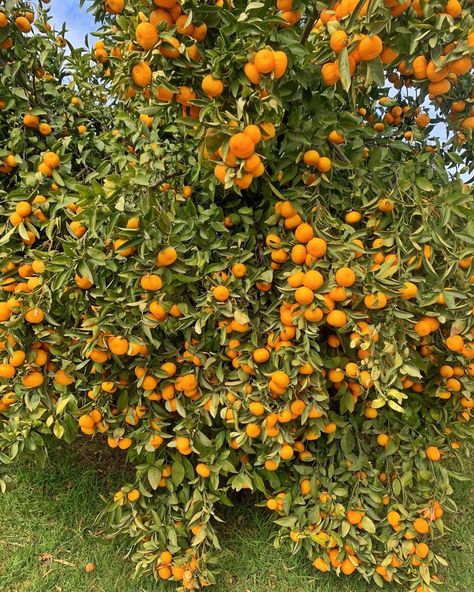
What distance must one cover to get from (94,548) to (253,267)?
1884 mm

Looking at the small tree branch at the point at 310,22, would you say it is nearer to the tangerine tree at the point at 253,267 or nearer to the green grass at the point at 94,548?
the tangerine tree at the point at 253,267

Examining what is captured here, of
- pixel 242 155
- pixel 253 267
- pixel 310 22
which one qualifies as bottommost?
pixel 253 267

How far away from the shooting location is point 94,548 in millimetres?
2660

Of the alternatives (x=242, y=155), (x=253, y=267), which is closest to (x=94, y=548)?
(x=253, y=267)

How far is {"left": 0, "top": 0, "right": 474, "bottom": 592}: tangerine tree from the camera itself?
1.49 m

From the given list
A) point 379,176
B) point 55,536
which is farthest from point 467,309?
point 55,536

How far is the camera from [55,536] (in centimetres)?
270

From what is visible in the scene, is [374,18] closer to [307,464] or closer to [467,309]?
[467,309]

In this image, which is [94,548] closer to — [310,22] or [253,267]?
[253,267]

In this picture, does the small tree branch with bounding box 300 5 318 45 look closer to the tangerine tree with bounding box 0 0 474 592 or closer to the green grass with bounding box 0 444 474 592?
the tangerine tree with bounding box 0 0 474 592

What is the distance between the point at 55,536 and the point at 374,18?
2.93m

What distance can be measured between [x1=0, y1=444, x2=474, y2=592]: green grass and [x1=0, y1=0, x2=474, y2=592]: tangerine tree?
0.21m

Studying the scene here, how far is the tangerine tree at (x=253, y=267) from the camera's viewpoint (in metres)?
1.49

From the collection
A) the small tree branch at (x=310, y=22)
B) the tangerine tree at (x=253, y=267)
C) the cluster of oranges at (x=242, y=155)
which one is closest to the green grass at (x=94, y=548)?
the tangerine tree at (x=253, y=267)
